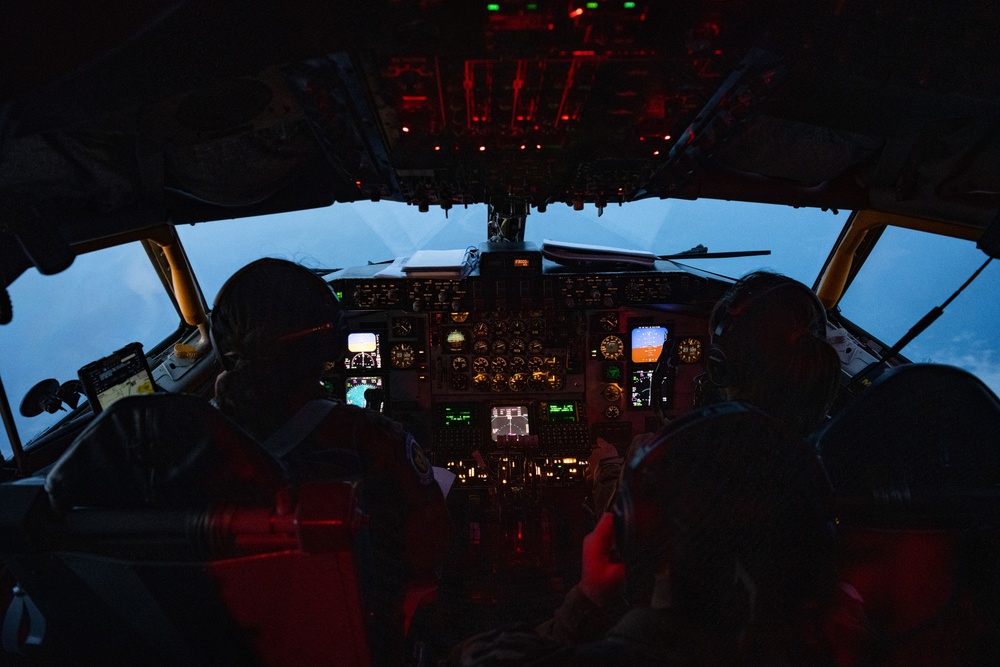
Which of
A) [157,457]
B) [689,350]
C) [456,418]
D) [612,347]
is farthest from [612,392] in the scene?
[157,457]

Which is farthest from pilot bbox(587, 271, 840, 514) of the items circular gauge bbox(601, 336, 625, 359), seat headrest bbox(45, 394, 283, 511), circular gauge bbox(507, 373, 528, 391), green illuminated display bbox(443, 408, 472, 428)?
green illuminated display bbox(443, 408, 472, 428)

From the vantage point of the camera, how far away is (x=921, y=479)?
96 cm

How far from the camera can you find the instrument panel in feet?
11.9

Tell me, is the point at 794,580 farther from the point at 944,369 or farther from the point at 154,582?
the point at 154,582

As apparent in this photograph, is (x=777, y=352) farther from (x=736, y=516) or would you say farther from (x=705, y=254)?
(x=705, y=254)

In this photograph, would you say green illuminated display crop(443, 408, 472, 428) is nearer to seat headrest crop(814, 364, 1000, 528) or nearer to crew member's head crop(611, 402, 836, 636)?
seat headrest crop(814, 364, 1000, 528)

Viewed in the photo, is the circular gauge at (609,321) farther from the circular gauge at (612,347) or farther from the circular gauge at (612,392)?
the circular gauge at (612,392)

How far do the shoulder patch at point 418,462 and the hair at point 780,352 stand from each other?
953 mm

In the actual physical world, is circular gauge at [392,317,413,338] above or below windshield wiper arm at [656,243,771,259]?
below

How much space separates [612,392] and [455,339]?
3.89 feet

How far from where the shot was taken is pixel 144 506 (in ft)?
2.48

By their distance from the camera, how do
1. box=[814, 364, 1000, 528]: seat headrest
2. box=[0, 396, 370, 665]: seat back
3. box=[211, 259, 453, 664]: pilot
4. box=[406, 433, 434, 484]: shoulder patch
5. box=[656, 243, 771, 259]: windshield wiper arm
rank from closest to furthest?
1. box=[0, 396, 370, 665]: seat back
2. box=[814, 364, 1000, 528]: seat headrest
3. box=[211, 259, 453, 664]: pilot
4. box=[406, 433, 434, 484]: shoulder patch
5. box=[656, 243, 771, 259]: windshield wiper arm

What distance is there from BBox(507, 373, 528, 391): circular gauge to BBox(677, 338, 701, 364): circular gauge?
3.66 feet

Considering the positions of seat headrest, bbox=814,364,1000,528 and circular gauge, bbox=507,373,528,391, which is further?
circular gauge, bbox=507,373,528,391
